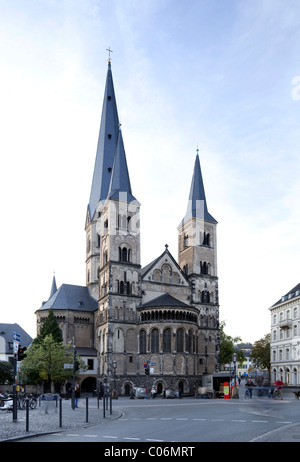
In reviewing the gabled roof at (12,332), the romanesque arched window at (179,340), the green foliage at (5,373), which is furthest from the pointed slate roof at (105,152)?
the gabled roof at (12,332)

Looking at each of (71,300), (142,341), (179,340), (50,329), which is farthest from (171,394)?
(71,300)

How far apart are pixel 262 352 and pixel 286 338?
29.5 metres

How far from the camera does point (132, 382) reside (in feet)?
220

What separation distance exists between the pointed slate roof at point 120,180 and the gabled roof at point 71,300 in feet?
63.4

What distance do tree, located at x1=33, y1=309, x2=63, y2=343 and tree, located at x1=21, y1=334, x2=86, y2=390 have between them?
3.21 metres

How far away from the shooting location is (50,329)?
72.2 meters

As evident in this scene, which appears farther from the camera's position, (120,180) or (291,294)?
(120,180)

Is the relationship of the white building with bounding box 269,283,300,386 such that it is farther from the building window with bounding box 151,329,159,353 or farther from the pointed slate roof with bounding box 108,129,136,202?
the pointed slate roof with bounding box 108,129,136,202

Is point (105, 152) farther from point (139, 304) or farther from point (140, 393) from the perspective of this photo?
point (140, 393)

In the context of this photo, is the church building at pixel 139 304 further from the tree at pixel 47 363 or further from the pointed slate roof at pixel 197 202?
the tree at pixel 47 363

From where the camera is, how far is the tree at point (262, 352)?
10062 cm
